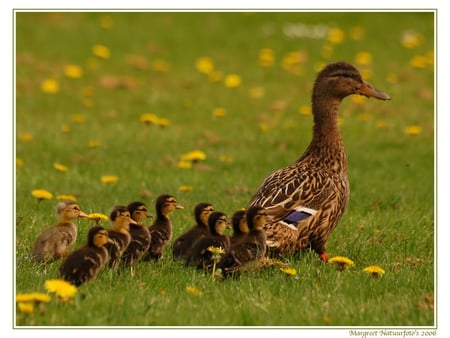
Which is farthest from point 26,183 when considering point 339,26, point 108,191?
point 339,26

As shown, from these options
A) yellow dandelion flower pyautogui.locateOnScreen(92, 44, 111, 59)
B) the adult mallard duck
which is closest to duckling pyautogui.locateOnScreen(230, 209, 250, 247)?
the adult mallard duck

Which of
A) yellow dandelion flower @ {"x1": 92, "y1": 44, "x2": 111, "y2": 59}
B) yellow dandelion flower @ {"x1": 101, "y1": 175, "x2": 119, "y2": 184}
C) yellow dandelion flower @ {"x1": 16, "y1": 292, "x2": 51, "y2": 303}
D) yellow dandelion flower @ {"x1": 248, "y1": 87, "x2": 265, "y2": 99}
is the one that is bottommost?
yellow dandelion flower @ {"x1": 16, "y1": 292, "x2": 51, "y2": 303}

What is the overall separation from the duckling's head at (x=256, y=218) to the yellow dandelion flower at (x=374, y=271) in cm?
91

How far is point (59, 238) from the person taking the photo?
7.99 metres

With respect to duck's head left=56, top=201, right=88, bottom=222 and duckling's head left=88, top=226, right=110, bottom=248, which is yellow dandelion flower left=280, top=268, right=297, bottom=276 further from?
duck's head left=56, top=201, right=88, bottom=222

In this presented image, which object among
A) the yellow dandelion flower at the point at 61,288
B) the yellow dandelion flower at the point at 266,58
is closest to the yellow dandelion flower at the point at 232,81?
the yellow dandelion flower at the point at 266,58

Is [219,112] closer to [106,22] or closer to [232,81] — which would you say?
[232,81]

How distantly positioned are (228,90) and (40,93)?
3.42 metres

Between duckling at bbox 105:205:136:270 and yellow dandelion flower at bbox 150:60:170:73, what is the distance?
1093cm

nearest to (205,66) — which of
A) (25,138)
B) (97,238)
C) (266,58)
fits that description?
(266,58)

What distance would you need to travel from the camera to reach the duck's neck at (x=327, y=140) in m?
8.82

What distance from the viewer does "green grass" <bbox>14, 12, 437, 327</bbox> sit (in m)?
6.93

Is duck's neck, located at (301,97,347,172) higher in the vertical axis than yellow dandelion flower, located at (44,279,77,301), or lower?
higher

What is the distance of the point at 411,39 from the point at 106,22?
6.77 meters
